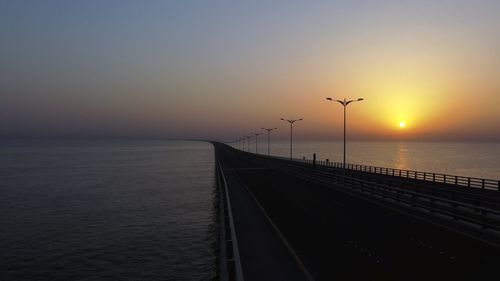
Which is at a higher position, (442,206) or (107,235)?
(442,206)

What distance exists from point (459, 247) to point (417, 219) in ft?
23.9

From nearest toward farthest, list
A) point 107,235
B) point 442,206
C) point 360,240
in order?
1. point 360,240
2. point 442,206
3. point 107,235

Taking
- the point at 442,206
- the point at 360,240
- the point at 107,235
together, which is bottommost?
the point at 107,235

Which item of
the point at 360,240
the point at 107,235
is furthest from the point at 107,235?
the point at 360,240

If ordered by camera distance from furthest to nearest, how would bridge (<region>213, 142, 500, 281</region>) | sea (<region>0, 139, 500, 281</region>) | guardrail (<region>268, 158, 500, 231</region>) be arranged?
1. sea (<region>0, 139, 500, 281</region>)
2. guardrail (<region>268, 158, 500, 231</region>)
3. bridge (<region>213, 142, 500, 281</region>)

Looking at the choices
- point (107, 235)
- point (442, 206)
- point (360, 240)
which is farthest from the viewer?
point (107, 235)

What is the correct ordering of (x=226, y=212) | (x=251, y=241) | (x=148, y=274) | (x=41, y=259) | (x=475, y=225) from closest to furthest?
1. (x=251, y=241)
2. (x=475, y=225)
3. (x=226, y=212)
4. (x=148, y=274)
5. (x=41, y=259)

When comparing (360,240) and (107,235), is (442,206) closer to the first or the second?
(360,240)

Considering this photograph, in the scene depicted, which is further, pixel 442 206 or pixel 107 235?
pixel 107 235

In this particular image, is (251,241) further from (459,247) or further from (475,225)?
(475,225)

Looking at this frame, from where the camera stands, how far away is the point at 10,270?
91.1ft

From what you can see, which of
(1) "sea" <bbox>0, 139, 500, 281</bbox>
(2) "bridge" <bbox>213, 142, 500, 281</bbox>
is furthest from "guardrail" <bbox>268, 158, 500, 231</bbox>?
(1) "sea" <bbox>0, 139, 500, 281</bbox>

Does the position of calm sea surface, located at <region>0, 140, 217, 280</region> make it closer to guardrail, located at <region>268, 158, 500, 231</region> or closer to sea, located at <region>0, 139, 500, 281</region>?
sea, located at <region>0, 139, 500, 281</region>

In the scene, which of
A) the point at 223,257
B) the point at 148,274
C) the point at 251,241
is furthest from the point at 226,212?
the point at 223,257
